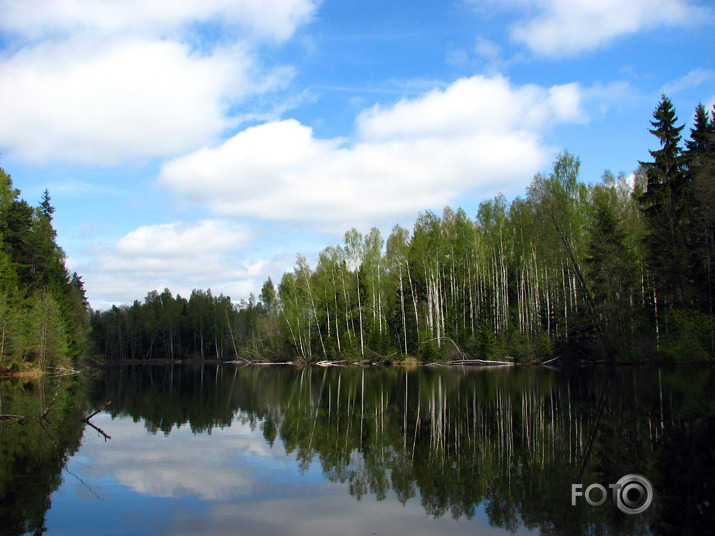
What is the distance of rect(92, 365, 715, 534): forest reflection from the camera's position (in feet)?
22.1

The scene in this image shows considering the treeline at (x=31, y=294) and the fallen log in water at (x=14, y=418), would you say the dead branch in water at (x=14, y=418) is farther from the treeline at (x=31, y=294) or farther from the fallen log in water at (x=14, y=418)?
the treeline at (x=31, y=294)

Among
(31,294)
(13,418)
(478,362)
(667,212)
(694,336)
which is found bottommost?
(478,362)

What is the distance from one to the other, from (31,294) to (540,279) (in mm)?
40711

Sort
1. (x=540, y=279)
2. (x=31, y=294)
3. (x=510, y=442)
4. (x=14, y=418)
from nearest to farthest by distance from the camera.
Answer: (x=510, y=442) < (x=14, y=418) < (x=31, y=294) < (x=540, y=279)

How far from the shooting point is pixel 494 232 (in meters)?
48.1

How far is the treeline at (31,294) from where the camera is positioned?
32.5 m

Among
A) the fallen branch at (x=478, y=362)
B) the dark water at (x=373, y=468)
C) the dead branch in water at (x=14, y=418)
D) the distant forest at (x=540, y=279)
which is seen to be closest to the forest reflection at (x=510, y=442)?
the dark water at (x=373, y=468)

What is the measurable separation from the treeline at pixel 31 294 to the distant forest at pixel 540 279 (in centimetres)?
236

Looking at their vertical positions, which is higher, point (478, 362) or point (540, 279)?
point (540, 279)

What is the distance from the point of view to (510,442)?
1095 cm

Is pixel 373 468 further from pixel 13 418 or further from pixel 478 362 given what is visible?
pixel 478 362

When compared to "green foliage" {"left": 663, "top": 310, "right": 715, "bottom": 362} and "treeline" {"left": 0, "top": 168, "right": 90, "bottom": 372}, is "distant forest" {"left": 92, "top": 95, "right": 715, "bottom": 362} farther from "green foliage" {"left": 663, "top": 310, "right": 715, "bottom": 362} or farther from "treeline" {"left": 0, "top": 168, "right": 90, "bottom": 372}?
"treeline" {"left": 0, "top": 168, "right": 90, "bottom": 372}

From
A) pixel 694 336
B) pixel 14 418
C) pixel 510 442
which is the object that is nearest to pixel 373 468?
pixel 510 442

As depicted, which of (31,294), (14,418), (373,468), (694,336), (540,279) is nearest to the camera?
(373,468)
